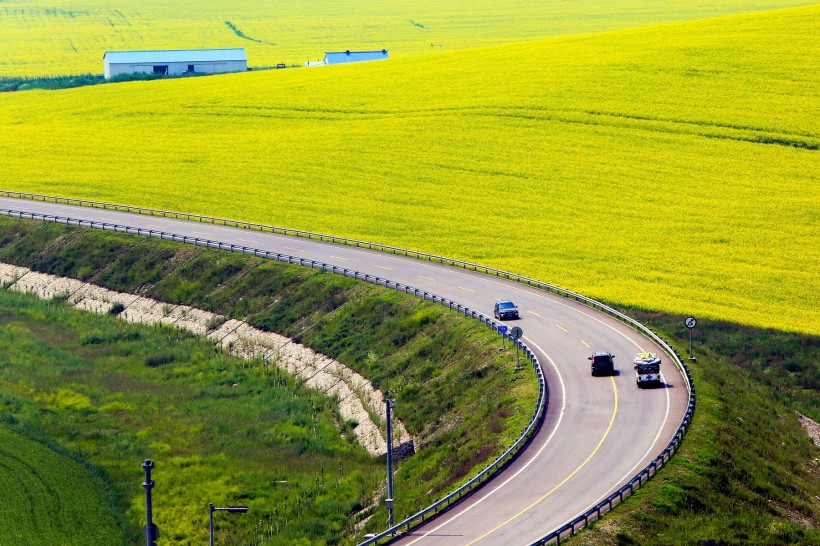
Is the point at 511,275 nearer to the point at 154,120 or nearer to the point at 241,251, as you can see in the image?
the point at 241,251

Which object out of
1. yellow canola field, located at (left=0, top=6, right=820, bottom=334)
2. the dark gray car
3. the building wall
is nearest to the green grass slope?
the dark gray car

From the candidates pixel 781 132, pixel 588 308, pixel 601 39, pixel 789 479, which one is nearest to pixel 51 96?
pixel 601 39

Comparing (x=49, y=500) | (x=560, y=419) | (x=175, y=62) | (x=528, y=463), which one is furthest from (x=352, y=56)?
(x=528, y=463)

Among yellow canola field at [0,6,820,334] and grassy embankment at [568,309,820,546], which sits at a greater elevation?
yellow canola field at [0,6,820,334]

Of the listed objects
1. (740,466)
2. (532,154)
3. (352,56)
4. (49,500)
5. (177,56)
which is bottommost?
(49,500)

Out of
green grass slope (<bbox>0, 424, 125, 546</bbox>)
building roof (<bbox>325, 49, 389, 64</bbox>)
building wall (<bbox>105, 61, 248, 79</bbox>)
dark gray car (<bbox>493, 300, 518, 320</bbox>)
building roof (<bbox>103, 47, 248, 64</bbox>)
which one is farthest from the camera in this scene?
building roof (<bbox>325, 49, 389, 64</bbox>)

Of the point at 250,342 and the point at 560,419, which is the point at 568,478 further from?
the point at 250,342

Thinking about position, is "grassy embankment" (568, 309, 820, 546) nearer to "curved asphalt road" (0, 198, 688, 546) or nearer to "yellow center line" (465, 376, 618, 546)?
"curved asphalt road" (0, 198, 688, 546)

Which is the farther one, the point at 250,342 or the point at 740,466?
the point at 250,342

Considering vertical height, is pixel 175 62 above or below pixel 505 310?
above
